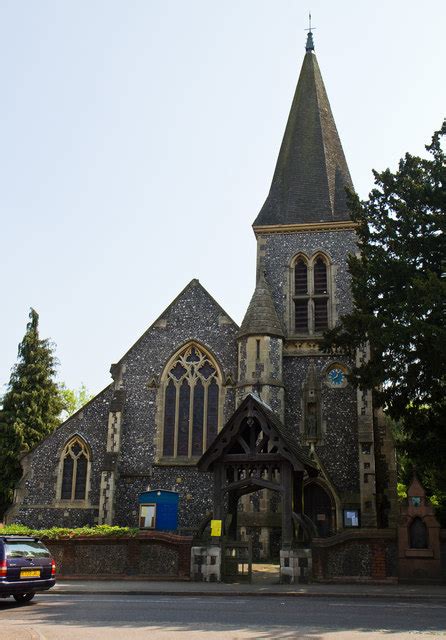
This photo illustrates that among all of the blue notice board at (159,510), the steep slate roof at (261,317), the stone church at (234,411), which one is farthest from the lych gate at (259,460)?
the steep slate roof at (261,317)

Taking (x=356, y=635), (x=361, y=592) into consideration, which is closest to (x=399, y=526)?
(x=361, y=592)

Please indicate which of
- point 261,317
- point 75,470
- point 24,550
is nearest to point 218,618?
point 24,550

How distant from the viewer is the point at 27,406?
34.5 m

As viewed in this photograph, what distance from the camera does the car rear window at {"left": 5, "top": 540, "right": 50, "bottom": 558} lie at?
38.4 ft

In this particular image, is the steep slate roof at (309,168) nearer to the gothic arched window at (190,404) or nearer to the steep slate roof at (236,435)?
the gothic arched window at (190,404)

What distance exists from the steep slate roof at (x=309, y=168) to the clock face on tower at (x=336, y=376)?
655 cm

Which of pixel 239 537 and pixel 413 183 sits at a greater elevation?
pixel 413 183

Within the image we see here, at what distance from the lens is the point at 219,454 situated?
16094 mm

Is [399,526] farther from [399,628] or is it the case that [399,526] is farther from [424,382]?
[399,628]

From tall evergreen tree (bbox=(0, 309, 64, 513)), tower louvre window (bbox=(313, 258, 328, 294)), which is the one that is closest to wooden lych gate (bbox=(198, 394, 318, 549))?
tower louvre window (bbox=(313, 258, 328, 294))

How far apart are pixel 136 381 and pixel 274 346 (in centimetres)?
527

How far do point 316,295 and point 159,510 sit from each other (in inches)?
395

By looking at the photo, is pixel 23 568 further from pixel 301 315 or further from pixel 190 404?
pixel 301 315

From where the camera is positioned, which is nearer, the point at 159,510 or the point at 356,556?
the point at 356,556
